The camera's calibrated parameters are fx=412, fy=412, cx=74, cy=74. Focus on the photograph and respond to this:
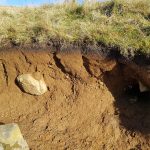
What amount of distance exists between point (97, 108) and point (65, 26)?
1.36 meters

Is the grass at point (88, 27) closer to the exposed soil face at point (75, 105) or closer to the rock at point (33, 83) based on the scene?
the exposed soil face at point (75, 105)

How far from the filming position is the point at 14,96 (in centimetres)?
630

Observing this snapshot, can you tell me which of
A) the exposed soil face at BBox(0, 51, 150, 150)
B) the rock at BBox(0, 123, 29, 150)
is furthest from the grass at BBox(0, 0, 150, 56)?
the rock at BBox(0, 123, 29, 150)

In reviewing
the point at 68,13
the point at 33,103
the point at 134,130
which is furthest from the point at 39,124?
the point at 68,13

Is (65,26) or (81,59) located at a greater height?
(65,26)

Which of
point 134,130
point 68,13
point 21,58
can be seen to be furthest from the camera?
point 68,13

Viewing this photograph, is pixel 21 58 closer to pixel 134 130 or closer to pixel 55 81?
pixel 55 81

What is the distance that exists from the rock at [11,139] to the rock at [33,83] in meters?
0.85

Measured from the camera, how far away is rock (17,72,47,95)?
6164mm

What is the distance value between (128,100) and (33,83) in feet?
4.69

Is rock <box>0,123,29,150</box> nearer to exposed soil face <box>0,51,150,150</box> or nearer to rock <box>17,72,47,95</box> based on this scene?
exposed soil face <box>0,51,150,150</box>

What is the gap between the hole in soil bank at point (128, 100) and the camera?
19.0ft

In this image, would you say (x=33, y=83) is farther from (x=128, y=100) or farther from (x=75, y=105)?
(x=128, y=100)

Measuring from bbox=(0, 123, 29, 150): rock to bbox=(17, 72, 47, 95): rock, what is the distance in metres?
0.85
